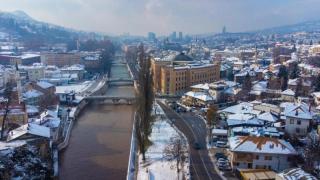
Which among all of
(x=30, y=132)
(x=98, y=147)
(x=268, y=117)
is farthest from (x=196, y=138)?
(x=30, y=132)

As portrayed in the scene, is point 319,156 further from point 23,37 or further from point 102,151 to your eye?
point 23,37

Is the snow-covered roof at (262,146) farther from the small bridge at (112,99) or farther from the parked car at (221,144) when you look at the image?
the small bridge at (112,99)

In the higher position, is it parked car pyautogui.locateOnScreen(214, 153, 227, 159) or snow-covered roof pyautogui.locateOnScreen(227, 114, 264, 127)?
snow-covered roof pyautogui.locateOnScreen(227, 114, 264, 127)

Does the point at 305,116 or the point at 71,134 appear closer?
the point at 305,116

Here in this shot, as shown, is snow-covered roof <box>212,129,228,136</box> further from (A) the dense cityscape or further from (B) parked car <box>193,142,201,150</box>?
(B) parked car <box>193,142,201,150</box>

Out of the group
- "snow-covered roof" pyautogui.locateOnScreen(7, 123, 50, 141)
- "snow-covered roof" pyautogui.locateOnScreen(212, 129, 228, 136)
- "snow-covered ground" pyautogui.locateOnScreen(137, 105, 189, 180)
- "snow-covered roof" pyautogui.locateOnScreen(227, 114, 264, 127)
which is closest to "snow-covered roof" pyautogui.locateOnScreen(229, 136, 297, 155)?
"snow-covered ground" pyautogui.locateOnScreen(137, 105, 189, 180)

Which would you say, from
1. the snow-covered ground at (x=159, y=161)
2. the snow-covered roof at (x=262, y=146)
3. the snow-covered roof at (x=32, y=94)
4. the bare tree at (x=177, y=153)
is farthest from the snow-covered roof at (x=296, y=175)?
the snow-covered roof at (x=32, y=94)

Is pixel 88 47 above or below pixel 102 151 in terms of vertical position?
above

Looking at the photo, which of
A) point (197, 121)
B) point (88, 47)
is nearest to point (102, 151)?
point (197, 121)
